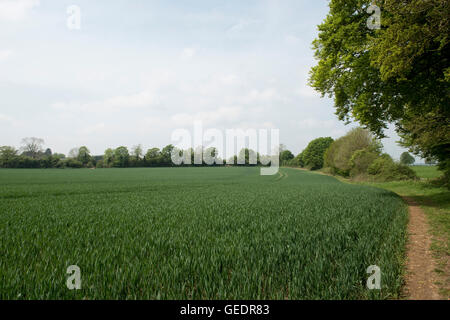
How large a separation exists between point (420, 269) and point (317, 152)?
98748 millimetres

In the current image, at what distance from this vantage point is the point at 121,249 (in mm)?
4883

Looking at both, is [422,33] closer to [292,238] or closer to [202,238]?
[292,238]

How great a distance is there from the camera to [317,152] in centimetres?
9475

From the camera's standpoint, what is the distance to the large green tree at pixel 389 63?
7434 millimetres

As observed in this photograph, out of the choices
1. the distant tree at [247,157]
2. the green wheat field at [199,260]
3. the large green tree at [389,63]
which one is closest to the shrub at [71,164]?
the distant tree at [247,157]

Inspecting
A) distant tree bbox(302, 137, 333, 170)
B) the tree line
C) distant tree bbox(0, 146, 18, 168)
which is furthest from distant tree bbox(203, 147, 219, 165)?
distant tree bbox(0, 146, 18, 168)

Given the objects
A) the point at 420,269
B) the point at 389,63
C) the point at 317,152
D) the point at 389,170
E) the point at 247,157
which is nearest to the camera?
the point at 420,269

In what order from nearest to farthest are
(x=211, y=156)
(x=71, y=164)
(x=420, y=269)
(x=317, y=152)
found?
1. (x=420, y=269)
2. (x=317, y=152)
3. (x=71, y=164)
4. (x=211, y=156)

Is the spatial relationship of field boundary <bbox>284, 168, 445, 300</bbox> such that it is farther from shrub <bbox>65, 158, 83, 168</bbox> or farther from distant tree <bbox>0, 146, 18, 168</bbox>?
distant tree <bbox>0, 146, 18, 168</bbox>

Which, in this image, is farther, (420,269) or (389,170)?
(389,170)

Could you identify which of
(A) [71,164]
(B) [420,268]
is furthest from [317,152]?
(A) [71,164]

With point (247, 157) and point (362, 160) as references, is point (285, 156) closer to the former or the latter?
point (247, 157)

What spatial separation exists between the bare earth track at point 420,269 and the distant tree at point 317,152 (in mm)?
91110
